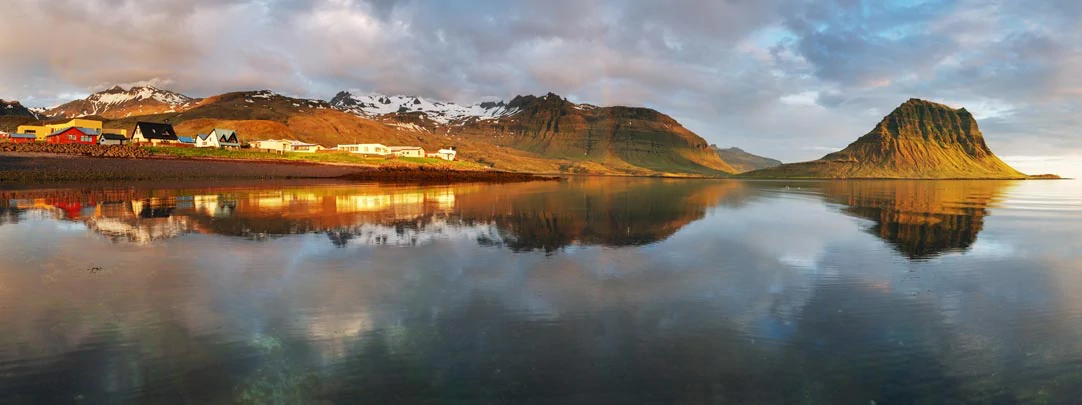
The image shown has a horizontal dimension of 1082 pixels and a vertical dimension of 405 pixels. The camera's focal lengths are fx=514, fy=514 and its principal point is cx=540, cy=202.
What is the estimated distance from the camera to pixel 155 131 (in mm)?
125188

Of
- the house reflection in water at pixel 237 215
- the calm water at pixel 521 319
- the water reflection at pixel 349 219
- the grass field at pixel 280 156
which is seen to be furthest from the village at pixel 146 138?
the calm water at pixel 521 319

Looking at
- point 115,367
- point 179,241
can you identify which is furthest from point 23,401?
point 179,241

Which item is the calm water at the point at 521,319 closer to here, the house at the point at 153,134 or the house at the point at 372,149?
the house at the point at 153,134

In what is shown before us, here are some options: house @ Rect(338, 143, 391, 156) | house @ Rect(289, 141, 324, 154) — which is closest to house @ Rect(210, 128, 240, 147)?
house @ Rect(289, 141, 324, 154)

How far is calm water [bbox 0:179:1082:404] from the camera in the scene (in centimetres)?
852

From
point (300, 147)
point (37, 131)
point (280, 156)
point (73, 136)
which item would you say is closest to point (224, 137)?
point (280, 156)

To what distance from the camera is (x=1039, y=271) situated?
19297 mm

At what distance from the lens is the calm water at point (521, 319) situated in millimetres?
8516

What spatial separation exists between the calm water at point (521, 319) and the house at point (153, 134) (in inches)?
4794

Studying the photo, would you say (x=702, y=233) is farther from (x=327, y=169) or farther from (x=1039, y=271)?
(x=327, y=169)

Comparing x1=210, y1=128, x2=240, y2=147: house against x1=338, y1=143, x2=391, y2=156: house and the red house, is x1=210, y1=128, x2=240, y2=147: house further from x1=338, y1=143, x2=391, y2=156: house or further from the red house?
x1=338, y1=143, x2=391, y2=156: house

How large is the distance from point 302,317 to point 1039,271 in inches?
997

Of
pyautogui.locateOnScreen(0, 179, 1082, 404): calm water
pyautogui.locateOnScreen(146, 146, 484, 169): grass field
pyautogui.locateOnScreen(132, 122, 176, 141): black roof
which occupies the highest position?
pyautogui.locateOnScreen(132, 122, 176, 141): black roof

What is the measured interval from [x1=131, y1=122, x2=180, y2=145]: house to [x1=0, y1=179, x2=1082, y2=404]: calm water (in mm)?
121763
